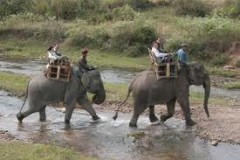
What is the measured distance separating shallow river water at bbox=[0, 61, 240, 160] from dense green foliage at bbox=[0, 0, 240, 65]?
13550mm

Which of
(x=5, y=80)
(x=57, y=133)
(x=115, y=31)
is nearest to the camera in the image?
(x=57, y=133)

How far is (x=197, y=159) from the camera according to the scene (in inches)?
553

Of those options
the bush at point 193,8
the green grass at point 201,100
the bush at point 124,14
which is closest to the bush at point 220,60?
the green grass at point 201,100

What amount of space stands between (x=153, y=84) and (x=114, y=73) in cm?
1278

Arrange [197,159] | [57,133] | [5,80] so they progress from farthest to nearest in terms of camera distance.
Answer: [5,80]
[57,133]
[197,159]

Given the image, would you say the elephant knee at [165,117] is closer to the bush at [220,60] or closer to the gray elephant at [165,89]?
the gray elephant at [165,89]

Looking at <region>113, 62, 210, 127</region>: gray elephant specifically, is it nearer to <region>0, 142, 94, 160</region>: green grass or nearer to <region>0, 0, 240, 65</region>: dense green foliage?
<region>0, 142, 94, 160</region>: green grass

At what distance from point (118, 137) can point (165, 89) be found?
214cm

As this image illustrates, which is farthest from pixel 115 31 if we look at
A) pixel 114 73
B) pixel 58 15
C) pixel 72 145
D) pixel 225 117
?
pixel 72 145

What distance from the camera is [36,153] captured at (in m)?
13.4

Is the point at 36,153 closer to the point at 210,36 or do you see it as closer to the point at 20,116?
the point at 20,116

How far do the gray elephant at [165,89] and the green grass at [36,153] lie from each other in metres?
3.73

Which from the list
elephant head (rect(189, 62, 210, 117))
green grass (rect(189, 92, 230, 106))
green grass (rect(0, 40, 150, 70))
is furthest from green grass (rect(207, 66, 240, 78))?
elephant head (rect(189, 62, 210, 117))

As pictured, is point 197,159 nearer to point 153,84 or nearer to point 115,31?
point 153,84
